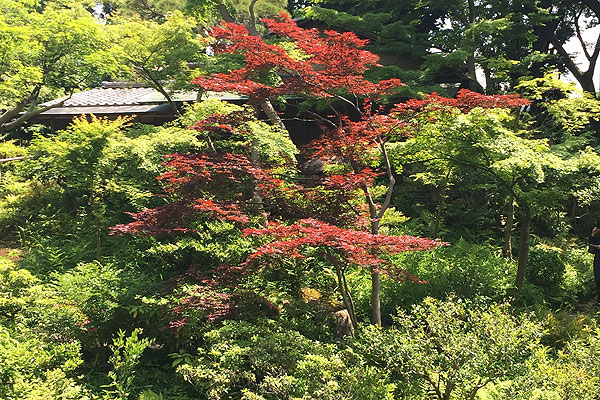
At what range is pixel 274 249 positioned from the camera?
508 centimetres

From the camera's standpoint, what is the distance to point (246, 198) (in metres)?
6.57

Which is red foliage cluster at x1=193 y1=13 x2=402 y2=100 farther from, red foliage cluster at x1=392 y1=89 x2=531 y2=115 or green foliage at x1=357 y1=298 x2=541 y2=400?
green foliage at x1=357 y1=298 x2=541 y2=400

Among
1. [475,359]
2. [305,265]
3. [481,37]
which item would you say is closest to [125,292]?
[305,265]

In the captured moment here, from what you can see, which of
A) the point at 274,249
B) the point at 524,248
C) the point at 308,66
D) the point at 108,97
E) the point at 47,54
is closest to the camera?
the point at 274,249

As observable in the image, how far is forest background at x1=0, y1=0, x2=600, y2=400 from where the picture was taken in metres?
4.32

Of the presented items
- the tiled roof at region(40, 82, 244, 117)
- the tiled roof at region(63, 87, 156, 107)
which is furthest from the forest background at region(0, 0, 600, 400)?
the tiled roof at region(63, 87, 156, 107)

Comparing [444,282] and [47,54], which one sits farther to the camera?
[47,54]

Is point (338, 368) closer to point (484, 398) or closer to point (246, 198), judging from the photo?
point (484, 398)

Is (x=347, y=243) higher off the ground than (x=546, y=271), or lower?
higher

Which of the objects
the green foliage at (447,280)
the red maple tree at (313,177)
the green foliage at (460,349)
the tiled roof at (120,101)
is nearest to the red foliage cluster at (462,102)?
the red maple tree at (313,177)

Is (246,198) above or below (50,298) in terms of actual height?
above

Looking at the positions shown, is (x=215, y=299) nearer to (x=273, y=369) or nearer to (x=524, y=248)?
(x=273, y=369)

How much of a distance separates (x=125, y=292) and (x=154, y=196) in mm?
3169

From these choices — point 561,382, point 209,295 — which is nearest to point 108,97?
point 209,295
